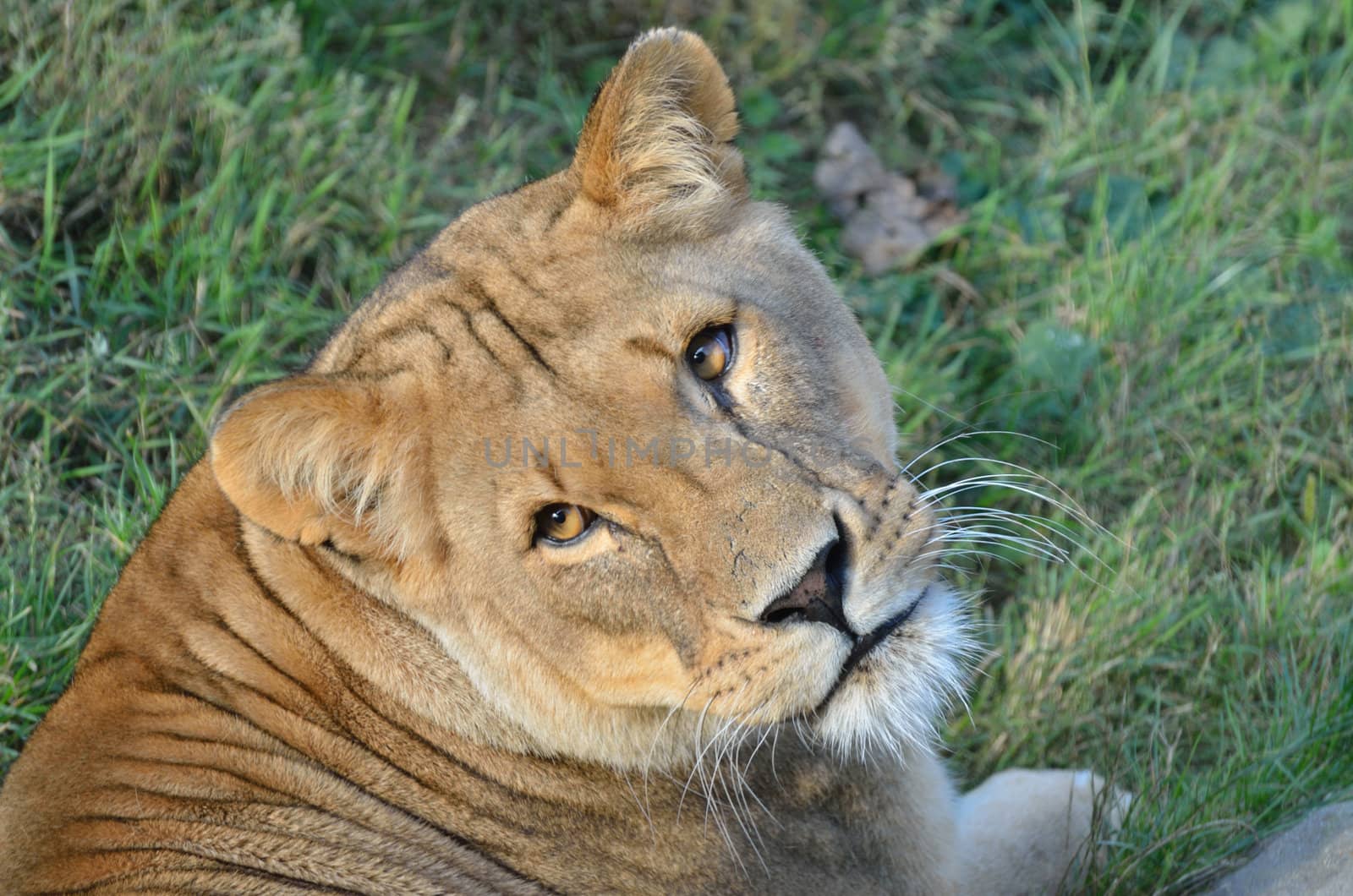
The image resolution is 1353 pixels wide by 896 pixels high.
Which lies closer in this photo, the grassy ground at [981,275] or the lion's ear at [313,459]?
the lion's ear at [313,459]

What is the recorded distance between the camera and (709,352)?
3.12 meters

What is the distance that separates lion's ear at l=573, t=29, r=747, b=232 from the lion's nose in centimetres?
93

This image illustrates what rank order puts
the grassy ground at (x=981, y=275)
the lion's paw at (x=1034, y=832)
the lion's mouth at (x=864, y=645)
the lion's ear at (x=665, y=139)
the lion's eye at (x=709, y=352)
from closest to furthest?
the lion's mouth at (x=864, y=645), the lion's eye at (x=709, y=352), the lion's ear at (x=665, y=139), the lion's paw at (x=1034, y=832), the grassy ground at (x=981, y=275)

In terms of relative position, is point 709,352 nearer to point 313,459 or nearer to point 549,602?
point 549,602

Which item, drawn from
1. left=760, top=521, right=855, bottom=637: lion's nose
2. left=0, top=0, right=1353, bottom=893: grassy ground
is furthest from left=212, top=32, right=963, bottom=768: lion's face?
left=0, top=0, right=1353, bottom=893: grassy ground

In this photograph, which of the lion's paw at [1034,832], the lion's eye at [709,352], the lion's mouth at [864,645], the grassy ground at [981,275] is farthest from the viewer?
the grassy ground at [981,275]

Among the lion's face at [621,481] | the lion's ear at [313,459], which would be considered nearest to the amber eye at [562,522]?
the lion's face at [621,481]

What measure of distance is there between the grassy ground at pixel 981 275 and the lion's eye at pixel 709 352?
4.87 feet

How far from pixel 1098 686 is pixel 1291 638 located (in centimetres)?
61

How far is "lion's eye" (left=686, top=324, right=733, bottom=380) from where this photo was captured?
3102 millimetres

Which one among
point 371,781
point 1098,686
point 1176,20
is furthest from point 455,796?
point 1176,20

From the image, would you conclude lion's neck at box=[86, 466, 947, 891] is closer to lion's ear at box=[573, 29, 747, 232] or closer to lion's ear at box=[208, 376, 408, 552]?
lion's ear at box=[208, 376, 408, 552]

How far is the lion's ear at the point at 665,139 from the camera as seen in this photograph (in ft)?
10.9

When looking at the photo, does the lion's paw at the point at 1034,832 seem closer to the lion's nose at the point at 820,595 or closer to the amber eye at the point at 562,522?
the lion's nose at the point at 820,595
